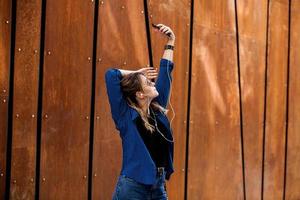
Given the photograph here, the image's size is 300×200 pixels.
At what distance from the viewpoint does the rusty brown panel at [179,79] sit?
4605mm

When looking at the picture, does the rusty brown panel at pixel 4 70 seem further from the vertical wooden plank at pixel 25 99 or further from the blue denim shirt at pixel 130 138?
the blue denim shirt at pixel 130 138

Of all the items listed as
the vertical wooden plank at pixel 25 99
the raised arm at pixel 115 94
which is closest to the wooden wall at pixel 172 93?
the vertical wooden plank at pixel 25 99

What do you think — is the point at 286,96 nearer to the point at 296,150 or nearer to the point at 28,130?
the point at 296,150

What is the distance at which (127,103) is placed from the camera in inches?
118

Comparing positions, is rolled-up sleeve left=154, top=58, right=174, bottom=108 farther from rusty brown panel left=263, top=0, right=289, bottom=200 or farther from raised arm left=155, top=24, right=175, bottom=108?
rusty brown panel left=263, top=0, right=289, bottom=200

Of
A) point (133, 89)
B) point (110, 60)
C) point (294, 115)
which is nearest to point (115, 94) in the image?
point (133, 89)

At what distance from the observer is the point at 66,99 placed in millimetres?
3812

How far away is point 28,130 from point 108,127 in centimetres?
73

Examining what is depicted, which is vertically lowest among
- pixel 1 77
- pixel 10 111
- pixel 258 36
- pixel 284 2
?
pixel 10 111

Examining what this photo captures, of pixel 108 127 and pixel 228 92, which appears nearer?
pixel 108 127

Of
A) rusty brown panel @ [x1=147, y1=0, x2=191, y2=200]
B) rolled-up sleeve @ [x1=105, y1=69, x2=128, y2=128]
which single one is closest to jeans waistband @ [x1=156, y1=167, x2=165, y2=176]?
rolled-up sleeve @ [x1=105, y1=69, x2=128, y2=128]

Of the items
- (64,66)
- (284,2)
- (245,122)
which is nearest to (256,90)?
(245,122)

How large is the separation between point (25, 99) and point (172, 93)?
4.81 ft

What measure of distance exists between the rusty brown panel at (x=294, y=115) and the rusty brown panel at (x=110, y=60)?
2234 mm
